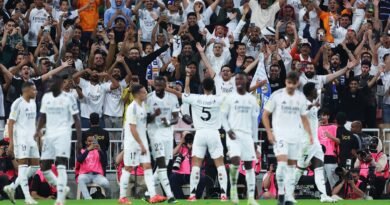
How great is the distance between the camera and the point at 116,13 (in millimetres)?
40875

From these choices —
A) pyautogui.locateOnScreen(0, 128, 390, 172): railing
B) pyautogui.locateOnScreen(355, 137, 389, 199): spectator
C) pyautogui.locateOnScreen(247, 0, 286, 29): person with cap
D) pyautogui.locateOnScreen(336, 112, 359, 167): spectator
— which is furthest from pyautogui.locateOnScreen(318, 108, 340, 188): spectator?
pyautogui.locateOnScreen(247, 0, 286, 29): person with cap

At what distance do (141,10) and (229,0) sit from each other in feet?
8.20

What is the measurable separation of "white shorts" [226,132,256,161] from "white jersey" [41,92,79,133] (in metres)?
3.39

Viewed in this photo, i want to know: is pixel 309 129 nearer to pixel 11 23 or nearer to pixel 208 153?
pixel 208 153

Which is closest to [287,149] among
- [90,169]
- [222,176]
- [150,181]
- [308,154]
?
[308,154]

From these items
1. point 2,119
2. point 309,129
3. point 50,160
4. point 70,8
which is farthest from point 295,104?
point 70,8

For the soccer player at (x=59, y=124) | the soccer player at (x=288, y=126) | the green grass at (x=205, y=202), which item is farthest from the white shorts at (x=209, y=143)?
the soccer player at (x=59, y=124)

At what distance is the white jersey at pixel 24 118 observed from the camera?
104ft

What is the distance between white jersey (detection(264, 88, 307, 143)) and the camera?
98.8 ft

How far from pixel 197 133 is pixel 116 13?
8810 mm

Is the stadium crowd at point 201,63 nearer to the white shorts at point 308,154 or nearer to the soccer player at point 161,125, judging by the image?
the soccer player at point 161,125

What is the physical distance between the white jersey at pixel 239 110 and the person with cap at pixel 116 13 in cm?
1035

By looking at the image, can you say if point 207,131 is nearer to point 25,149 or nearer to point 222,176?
point 222,176

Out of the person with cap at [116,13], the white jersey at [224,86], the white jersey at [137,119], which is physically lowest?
the white jersey at [137,119]
